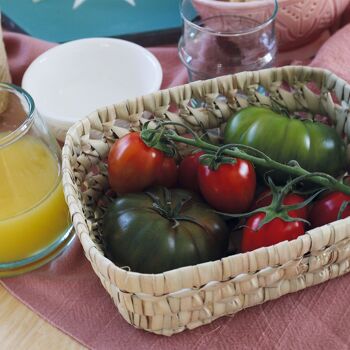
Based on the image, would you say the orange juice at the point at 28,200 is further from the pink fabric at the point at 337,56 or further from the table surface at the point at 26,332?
the pink fabric at the point at 337,56

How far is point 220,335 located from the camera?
0.50 m

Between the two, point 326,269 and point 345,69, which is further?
point 345,69

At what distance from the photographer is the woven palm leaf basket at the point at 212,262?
16.4 inches

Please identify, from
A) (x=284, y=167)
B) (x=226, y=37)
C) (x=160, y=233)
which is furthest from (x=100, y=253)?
(x=226, y=37)

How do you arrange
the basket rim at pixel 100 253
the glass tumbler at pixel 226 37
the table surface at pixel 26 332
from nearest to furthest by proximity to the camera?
1. the basket rim at pixel 100 253
2. the table surface at pixel 26 332
3. the glass tumbler at pixel 226 37

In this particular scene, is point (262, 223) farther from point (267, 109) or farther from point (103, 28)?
point (103, 28)

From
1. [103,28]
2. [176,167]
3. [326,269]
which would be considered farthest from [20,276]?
[103,28]

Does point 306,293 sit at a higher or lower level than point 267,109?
lower

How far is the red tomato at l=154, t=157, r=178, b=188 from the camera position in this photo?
0.53 metres

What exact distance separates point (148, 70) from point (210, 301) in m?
0.38

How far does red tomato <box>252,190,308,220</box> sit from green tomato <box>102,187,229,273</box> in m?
0.04

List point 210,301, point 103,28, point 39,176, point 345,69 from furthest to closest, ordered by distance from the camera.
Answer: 1. point 103,28
2. point 345,69
3. point 39,176
4. point 210,301

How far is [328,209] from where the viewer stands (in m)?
0.50

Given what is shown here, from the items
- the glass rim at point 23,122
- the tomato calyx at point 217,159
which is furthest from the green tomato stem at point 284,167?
the glass rim at point 23,122
